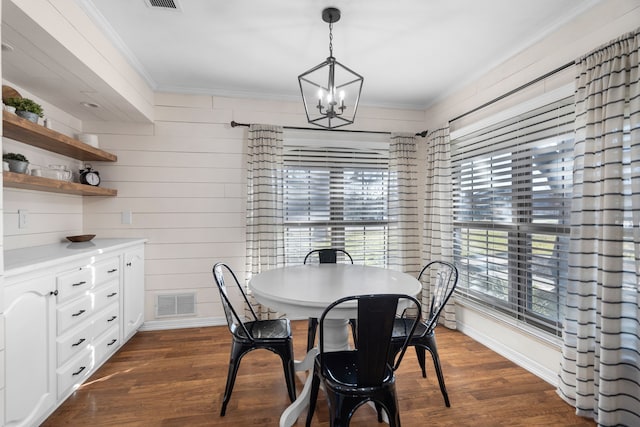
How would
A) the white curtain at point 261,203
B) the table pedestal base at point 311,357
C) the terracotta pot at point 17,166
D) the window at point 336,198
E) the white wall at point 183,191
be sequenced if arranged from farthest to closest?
the window at point 336,198, the white curtain at point 261,203, the white wall at point 183,191, the terracotta pot at point 17,166, the table pedestal base at point 311,357

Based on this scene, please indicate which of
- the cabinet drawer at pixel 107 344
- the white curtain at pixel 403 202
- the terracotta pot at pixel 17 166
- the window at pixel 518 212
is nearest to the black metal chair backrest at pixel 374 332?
the window at pixel 518 212

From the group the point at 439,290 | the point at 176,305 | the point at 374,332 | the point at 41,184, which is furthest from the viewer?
the point at 176,305

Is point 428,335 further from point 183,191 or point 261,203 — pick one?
point 183,191

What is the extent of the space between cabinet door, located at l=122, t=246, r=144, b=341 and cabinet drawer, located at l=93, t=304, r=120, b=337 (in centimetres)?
14

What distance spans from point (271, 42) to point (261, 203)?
1.57m

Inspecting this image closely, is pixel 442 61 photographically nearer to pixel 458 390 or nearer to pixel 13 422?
pixel 458 390

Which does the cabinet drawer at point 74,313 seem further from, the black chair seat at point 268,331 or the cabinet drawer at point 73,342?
the black chair seat at point 268,331

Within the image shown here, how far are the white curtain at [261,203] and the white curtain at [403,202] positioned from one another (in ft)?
4.69

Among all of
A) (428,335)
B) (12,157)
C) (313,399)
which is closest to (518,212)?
(428,335)

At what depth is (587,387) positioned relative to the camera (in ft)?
6.15

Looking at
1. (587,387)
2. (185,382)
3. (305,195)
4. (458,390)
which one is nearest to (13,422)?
(185,382)

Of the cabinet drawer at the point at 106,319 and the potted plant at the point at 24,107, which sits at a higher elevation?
the potted plant at the point at 24,107

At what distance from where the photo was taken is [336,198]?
375cm

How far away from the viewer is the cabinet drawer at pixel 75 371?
193 cm
